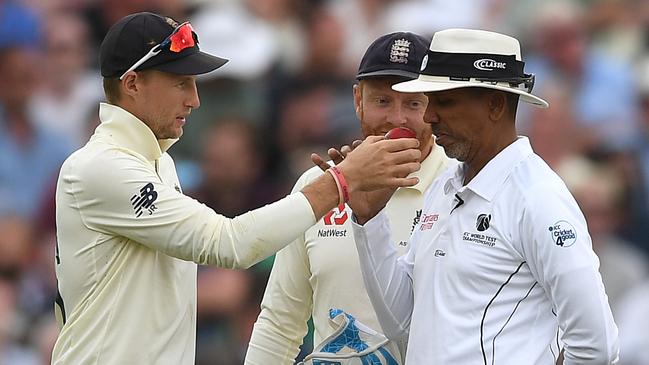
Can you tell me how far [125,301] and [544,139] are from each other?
4524mm

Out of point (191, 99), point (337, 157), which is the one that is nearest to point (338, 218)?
point (337, 157)

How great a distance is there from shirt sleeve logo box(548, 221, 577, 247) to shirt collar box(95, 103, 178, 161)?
1381mm

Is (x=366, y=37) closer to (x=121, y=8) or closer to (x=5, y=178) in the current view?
(x=121, y=8)

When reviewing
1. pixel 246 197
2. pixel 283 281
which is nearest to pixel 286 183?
pixel 246 197

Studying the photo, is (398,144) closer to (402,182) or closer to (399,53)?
(402,182)

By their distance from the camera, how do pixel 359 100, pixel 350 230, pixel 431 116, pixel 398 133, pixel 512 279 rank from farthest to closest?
1. pixel 359 100
2. pixel 350 230
3. pixel 398 133
4. pixel 431 116
5. pixel 512 279

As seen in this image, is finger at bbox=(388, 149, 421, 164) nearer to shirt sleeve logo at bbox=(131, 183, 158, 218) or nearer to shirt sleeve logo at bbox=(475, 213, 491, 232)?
shirt sleeve logo at bbox=(475, 213, 491, 232)

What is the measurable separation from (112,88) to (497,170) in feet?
4.34

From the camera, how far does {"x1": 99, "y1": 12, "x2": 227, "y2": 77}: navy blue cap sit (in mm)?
4254

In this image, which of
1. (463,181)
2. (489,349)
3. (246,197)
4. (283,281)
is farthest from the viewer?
(246,197)

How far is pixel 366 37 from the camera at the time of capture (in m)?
8.44

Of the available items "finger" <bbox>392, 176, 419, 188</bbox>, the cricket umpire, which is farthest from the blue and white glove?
"finger" <bbox>392, 176, 419, 188</bbox>

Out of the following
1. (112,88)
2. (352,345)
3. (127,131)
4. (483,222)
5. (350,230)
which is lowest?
(352,345)

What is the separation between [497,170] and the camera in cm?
384
